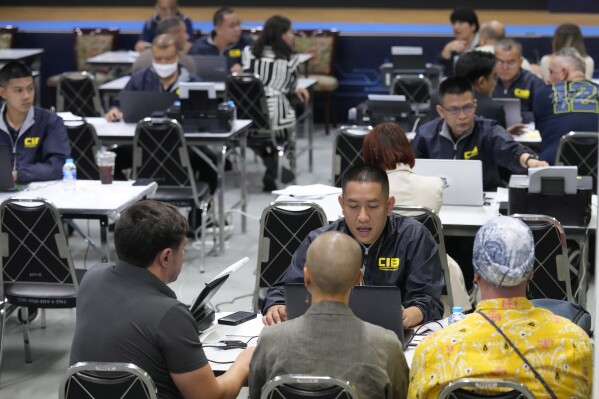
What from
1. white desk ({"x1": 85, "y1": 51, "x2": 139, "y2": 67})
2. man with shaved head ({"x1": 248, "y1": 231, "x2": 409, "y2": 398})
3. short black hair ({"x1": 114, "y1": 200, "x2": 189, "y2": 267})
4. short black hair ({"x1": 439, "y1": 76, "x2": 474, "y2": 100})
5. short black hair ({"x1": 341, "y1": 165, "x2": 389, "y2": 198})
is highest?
short black hair ({"x1": 439, "y1": 76, "x2": 474, "y2": 100})

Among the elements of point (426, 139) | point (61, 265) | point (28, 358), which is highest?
A: point (426, 139)

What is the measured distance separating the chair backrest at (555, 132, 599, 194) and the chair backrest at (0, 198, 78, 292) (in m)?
3.08

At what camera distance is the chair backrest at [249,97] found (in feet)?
29.4

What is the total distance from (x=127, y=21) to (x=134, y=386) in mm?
12381

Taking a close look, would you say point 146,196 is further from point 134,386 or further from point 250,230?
point 134,386

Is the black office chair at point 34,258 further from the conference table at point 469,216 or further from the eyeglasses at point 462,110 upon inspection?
the eyeglasses at point 462,110

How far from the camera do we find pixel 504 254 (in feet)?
10.1

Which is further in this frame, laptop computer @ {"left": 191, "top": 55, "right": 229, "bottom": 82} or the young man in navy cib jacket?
laptop computer @ {"left": 191, "top": 55, "right": 229, "bottom": 82}

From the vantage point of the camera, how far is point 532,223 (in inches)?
196

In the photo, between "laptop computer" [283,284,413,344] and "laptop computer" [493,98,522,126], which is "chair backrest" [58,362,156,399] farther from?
"laptop computer" [493,98,522,126]

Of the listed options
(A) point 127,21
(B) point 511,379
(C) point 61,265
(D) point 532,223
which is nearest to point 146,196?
(C) point 61,265

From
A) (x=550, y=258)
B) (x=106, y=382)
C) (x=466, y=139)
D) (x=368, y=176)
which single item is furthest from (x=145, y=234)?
(x=466, y=139)

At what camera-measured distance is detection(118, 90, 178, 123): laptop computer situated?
26.3ft

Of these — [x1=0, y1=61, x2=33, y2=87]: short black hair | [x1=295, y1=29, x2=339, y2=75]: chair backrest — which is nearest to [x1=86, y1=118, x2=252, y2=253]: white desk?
[x1=0, y1=61, x2=33, y2=87]: short black hair
